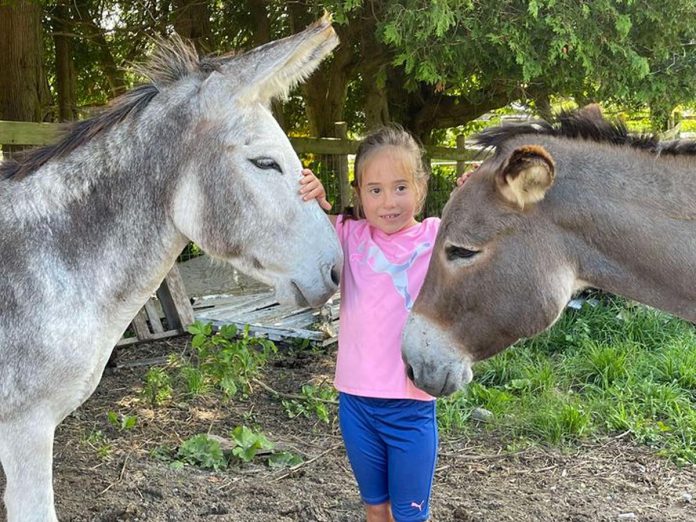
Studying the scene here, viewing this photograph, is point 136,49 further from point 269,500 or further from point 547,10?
point 269,500

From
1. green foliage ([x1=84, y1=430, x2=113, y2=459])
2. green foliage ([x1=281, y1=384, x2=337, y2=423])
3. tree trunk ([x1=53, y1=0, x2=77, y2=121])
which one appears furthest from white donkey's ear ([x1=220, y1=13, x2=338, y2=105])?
tree trunk ([x1=53, y1=0, x2=77, y2=121])

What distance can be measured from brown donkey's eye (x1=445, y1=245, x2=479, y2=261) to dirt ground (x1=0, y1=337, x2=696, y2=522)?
64.5 inches

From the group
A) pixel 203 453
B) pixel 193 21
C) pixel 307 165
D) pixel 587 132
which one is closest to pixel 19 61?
pixel 193 21

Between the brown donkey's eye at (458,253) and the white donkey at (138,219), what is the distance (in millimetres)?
385

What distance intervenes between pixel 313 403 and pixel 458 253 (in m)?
2.63

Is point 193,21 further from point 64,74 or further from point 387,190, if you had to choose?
point 387,190

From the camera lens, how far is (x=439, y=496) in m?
3.65

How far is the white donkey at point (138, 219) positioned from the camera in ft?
7.64

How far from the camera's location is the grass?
173 inches

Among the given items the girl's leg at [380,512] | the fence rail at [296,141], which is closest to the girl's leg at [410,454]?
the girl's leg at [380,512]

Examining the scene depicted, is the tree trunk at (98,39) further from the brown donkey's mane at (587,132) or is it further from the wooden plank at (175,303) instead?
the brown donkey's mane at (587,132)

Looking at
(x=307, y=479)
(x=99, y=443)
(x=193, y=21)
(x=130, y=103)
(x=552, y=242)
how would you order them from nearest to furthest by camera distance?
(x=552, y=242) → (x=130, y=103) → (x=307, y=479) → (x=99, y=443) → (x=193, y=21)

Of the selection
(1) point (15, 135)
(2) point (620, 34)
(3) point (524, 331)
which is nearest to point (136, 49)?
(1) point (15, 135)

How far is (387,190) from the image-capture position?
8.48 feet
